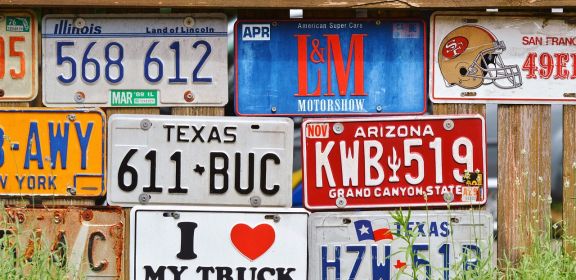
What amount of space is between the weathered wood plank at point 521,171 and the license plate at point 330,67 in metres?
0.46

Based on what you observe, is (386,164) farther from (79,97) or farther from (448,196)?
(79,97)

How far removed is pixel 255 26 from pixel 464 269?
4.87 ft

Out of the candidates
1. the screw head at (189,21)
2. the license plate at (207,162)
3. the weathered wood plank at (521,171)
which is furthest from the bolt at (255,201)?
the weathered wood plank at (521,171)

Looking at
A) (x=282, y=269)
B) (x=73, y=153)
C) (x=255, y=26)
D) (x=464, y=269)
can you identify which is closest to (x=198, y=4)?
(x=255, y=26)

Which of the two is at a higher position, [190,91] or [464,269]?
[190,91]

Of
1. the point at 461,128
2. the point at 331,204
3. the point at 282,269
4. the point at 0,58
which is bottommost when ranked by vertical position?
the point at 282,269

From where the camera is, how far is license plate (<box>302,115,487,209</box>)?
4.57 m

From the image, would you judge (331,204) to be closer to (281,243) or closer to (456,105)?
(281,243)

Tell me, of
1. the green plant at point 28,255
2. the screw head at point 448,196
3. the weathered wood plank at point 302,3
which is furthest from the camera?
the screw head at point 448,196

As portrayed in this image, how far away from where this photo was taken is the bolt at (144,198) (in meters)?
4.57

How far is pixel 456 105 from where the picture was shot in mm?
4613

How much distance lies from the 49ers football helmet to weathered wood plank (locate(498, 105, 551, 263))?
0.16m

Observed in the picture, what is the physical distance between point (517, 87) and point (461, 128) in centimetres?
33

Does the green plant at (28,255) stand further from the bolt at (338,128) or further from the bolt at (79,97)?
the bolt at (338,128)
